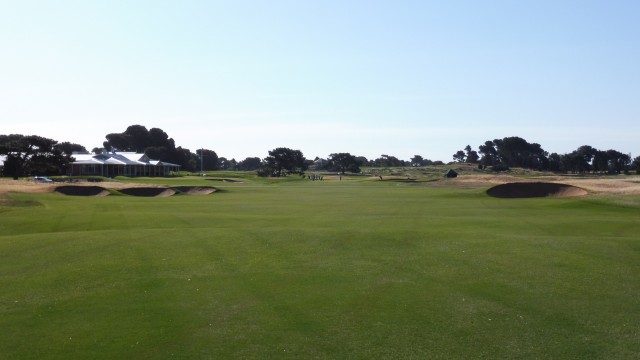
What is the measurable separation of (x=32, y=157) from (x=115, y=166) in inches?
1209

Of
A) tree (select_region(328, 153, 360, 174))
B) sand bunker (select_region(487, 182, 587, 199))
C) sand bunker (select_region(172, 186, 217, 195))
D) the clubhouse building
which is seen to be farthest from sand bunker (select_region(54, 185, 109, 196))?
tree (select_region(328, 153, 360, 174))

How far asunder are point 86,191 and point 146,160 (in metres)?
77.9

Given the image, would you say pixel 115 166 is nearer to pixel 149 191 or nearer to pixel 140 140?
pixel 149 191

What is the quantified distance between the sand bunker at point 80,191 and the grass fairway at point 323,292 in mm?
29768

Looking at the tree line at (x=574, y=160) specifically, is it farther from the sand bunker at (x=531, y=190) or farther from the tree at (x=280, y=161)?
the sand bunker at (x=531, y=190)

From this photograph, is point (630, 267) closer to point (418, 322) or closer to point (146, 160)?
point (418, 322)

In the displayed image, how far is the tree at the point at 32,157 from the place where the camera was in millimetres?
88688

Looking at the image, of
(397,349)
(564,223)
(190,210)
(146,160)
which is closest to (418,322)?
(397,349)

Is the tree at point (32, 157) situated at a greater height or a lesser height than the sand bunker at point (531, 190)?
greater

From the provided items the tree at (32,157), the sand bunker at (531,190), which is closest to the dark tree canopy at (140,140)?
the tree at (32,157)

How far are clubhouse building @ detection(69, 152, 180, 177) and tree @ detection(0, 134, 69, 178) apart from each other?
22.7 metres

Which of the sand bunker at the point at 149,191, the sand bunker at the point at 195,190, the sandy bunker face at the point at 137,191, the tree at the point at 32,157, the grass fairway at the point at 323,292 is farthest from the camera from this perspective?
the tree at the point at 32,157

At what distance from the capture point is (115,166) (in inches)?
4764

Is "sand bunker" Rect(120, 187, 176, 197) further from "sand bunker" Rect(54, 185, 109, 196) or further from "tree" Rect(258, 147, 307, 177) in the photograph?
"tree" Rect(258, 147, 307, 177)
